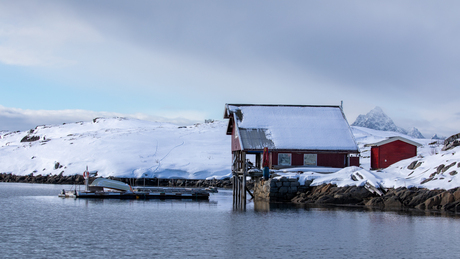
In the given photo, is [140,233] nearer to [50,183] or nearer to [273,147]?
[273,147]

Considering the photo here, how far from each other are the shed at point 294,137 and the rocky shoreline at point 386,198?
18.4 feet

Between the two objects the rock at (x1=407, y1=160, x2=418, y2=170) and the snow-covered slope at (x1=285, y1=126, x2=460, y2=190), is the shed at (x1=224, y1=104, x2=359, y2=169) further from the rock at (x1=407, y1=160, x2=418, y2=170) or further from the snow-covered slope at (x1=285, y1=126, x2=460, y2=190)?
the rock at (x1=407, y1=160, x2=418, y2=170)

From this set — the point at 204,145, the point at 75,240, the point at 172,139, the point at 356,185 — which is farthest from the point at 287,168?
the point at 172,139

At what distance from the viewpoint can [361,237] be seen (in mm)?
20672

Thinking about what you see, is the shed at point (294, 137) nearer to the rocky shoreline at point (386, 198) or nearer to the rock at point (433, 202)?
the rocky shoreline at point (386, 198)

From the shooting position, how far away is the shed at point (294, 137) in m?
43.7

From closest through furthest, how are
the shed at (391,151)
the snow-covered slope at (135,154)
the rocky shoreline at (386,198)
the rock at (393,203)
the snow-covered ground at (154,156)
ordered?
the rocky shoreline at (386,198) → the rock at (393,203) → the snow-covered ground at (154,156) → the shed at (391,151) → the snow-covered slope at (135,154)

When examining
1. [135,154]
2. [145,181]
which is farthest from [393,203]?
[135,154]

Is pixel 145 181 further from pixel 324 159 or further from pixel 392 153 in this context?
pixel 392 153

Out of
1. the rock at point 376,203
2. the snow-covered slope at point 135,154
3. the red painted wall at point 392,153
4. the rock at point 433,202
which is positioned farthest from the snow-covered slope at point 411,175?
the snow-covered slope at point 135,154

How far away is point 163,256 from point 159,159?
2402 inches

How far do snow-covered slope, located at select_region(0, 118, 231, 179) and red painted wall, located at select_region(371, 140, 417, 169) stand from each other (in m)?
28.4

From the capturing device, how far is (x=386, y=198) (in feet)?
112

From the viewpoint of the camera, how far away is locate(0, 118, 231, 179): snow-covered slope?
71.5 meters
